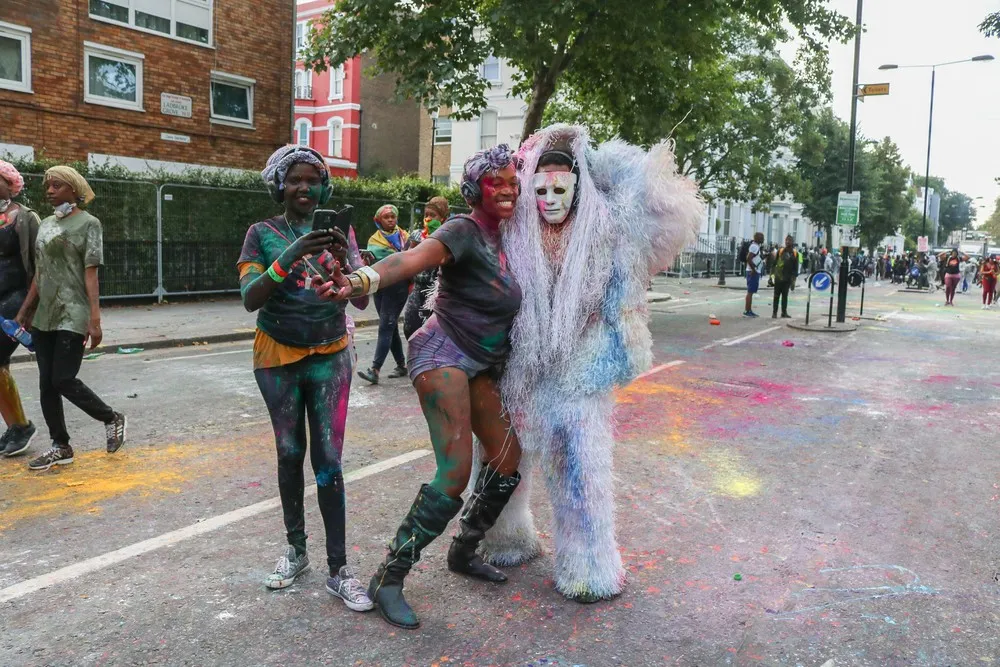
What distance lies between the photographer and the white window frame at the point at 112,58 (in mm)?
19281

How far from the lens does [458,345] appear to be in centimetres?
318

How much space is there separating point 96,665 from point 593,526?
192cm

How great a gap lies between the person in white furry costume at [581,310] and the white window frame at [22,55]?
61.9ft

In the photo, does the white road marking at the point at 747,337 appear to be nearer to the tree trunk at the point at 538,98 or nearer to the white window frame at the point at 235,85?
the tree trunk at the point at 538,98

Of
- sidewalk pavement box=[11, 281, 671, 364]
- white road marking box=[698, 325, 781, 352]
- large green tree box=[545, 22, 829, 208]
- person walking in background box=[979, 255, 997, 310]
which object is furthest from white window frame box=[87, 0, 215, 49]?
person walking in background box=[979, 255, 997, 310]

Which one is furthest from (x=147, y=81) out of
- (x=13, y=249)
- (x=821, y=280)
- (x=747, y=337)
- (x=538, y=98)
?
(x=13, y=249)

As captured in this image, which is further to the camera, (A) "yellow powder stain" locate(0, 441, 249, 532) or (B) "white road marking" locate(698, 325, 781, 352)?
(B) "white road marking" locate(698, 325, 781, 352)

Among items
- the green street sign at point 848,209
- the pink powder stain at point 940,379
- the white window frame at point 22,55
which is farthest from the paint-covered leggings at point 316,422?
the white window frame at point 22,55

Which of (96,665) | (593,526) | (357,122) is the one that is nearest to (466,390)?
(593,526)

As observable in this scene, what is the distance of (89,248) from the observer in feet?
16.5

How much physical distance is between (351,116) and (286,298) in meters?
41.2

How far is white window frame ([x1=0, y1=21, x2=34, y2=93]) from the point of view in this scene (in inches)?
695

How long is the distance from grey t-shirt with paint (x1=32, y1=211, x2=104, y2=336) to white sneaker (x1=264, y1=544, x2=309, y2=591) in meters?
2.52

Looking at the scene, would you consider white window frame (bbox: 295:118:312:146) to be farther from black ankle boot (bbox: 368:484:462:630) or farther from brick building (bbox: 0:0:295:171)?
black ankle boot (bbox: 368:484:462:630)
